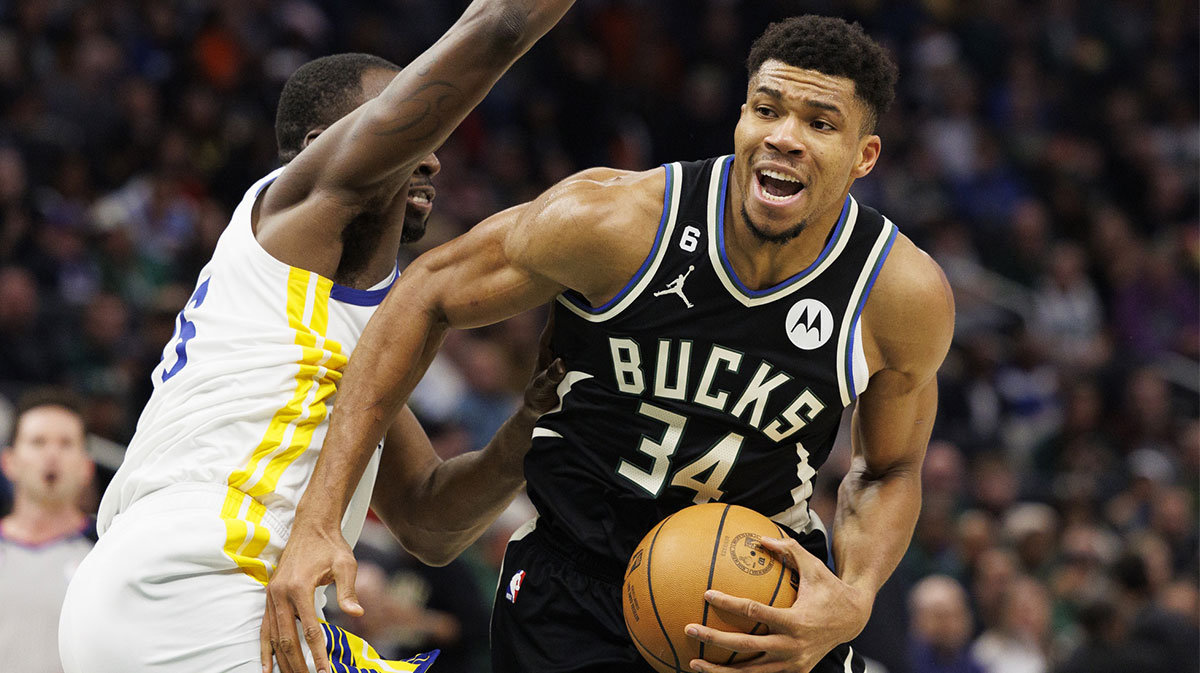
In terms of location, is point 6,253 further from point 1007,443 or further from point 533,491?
point 1007,443

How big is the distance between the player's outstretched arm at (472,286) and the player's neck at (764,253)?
0.67ft

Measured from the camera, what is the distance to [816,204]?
3482mm

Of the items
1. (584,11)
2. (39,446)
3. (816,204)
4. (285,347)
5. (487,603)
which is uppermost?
(584,11)

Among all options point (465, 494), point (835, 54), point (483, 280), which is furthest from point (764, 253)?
point (465, 494)

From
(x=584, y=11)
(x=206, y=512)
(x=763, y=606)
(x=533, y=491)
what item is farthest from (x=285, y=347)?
(x=584, y=11)

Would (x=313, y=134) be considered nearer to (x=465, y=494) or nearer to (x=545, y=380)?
(x=545, y=380)

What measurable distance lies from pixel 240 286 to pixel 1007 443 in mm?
8388

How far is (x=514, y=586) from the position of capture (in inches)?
151

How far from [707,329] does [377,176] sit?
2.98ft

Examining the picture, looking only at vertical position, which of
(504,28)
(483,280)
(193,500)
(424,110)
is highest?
(504,28)

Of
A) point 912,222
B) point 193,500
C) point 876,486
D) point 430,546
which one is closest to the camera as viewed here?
point 193,500

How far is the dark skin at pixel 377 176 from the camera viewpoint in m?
3.13

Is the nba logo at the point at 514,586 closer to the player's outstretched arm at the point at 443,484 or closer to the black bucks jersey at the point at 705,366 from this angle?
the black bucks jersey at the point at 705,366

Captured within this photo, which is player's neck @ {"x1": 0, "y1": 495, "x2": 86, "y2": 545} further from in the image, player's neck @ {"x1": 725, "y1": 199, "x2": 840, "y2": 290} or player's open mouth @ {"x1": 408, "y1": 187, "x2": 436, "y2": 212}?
player's neck @ {"x1": 725, "y1": 199, "x2": 840, "y2": 290}
